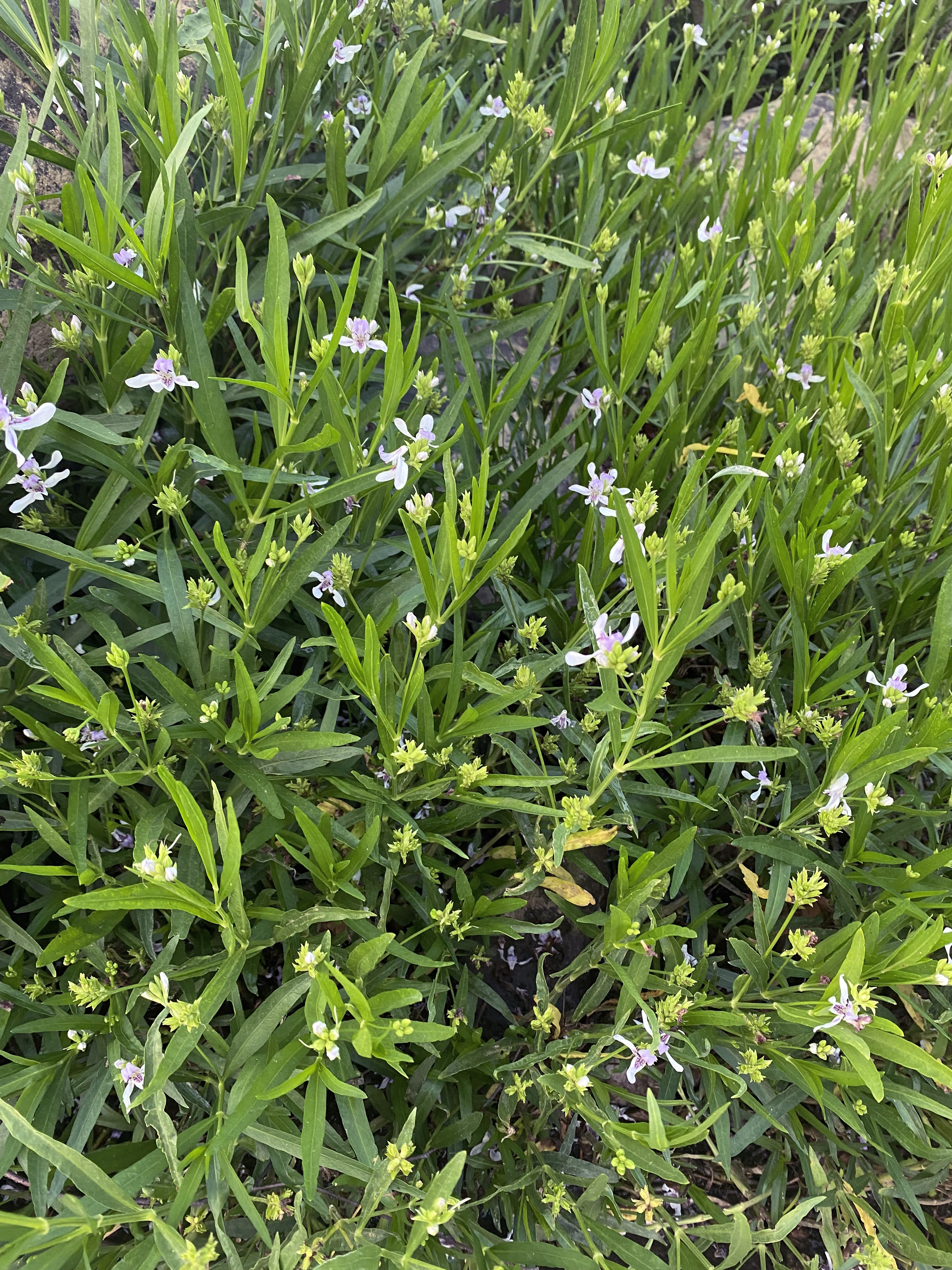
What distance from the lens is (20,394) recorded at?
1.22 m

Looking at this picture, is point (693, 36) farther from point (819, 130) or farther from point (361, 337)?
point (361, 337)

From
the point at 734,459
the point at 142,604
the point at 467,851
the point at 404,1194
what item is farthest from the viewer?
the point at 734,459

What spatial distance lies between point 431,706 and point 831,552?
1.99ft

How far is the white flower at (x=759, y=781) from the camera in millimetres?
1306

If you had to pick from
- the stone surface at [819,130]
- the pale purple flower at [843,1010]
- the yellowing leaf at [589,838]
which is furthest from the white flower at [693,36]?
the pale purple flower at [843,1010]

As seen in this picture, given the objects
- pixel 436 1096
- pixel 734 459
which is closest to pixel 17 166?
pixel 734 459

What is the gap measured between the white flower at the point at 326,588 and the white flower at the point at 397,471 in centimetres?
17

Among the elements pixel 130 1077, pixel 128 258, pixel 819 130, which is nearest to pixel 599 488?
pixel 128 258

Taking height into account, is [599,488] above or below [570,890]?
above

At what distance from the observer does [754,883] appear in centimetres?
130

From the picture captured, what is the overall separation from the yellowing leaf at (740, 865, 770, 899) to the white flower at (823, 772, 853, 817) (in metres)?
0.22

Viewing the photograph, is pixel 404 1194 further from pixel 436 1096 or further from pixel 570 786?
pixel 570 786

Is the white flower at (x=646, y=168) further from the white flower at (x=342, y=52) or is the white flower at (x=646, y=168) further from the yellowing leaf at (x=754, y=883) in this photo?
the yellowing leaf at (x=754, y=883)

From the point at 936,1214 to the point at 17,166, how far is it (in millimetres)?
2191
